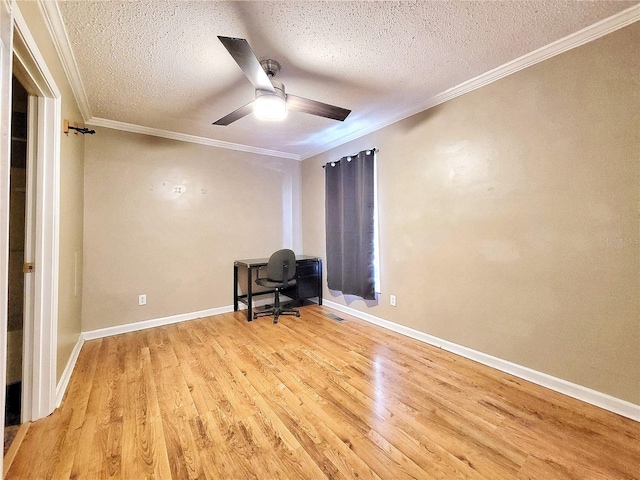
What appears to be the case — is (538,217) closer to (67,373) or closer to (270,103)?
(270,103)

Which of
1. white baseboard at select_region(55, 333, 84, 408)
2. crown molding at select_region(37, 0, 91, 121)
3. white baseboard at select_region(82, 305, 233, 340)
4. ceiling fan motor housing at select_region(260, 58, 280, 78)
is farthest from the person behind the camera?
white baseboard at select_region(82, 305, 233, 340)

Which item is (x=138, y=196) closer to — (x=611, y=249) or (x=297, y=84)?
(x=297, y=84)

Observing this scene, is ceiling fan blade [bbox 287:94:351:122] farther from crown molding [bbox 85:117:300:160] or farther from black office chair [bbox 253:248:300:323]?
crown molding [bbox 85:117:300:160]

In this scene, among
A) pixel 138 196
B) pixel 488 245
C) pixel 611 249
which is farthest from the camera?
pixel 138 196

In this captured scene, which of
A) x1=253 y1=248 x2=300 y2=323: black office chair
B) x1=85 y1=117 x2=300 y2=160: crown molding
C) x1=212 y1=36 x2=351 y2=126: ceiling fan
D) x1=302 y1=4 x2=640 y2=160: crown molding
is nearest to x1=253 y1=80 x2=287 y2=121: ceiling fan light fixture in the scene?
x1=212 y1=36 x2=351 y2=126: ceiling fan

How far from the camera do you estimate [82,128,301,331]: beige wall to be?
2992 mm

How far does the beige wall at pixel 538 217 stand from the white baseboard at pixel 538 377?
0.04m

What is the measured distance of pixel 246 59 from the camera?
149cm

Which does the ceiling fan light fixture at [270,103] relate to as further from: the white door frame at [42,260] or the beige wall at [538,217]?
the beige wall at [538,217]

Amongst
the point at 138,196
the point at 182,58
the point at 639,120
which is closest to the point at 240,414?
the point at 182,58

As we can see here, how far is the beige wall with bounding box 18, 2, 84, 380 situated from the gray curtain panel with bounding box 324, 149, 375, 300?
2.65 m

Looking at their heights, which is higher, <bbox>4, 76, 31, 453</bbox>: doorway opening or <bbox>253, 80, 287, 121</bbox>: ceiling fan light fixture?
<bbox>253, 80, 287, 121</bbox>: ceiling fan light fixture

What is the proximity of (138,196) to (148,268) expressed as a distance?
85cm

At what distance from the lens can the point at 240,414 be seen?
172 cm
